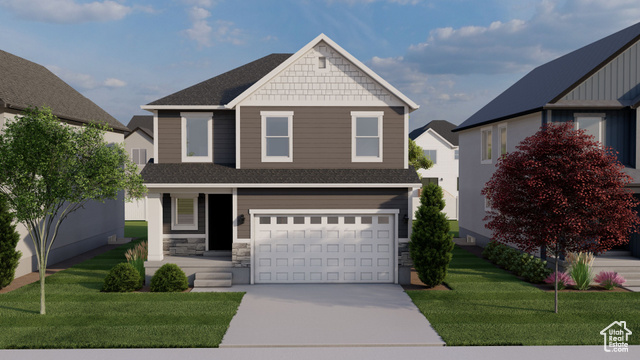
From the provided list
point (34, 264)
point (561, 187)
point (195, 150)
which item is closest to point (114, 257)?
point (34, 264)

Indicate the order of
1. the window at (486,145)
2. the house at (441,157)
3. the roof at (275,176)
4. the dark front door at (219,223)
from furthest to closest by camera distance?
1. the house at (441,157)
2. the window at (486,145)
3. the dark front door at (219,223)
4. the roof at (275,176)

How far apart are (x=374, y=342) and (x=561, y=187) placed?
6639 mm

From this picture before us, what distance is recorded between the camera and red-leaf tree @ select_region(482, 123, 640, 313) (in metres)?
11.7

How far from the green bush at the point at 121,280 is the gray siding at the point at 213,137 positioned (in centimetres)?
450

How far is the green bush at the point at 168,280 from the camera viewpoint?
47.2ft

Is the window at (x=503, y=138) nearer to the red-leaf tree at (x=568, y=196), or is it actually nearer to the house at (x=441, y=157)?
the red-leaf tree at (x=568, y=196)

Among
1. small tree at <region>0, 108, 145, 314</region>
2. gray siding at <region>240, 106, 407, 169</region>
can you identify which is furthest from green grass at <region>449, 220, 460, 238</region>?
small tree at <region>0, 108, 145, 314</region>

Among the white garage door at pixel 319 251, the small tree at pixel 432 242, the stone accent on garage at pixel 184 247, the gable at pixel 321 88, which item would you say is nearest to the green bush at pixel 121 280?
the stone accent on garage at pixel 184 247

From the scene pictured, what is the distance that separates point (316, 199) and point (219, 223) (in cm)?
453

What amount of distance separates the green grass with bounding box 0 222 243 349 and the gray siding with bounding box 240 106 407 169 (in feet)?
17.1

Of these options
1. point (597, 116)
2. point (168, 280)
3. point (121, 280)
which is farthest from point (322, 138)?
point (597, 116)

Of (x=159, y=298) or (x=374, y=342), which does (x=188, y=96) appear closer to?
(x=159, y=298)

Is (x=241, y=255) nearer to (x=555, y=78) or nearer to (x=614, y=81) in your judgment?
(x=555, y=78)

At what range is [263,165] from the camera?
642 inches
